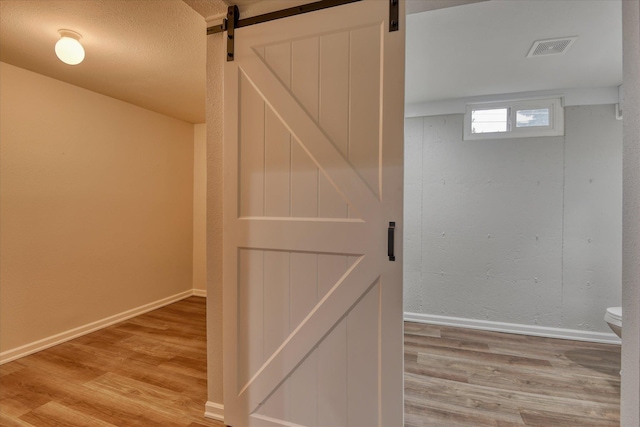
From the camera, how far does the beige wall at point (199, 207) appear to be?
4.29 m

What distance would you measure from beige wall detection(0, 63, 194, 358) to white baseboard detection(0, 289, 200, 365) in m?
0.04

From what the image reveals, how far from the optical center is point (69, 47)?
6.51 feet

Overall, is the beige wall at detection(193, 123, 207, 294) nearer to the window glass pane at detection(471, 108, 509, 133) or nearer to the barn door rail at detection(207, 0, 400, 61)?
the barn door rail at detection(207, 0, 400, 61)

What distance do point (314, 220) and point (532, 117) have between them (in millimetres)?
2840

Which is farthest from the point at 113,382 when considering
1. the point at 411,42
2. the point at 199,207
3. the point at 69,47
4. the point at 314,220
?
the point at 411,42

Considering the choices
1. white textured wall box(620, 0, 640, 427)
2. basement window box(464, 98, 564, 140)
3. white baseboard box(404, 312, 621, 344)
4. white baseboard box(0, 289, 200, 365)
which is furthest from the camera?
basement window box(464, 98, 564, 140)

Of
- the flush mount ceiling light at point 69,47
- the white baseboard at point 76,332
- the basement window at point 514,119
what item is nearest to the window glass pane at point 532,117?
the basement window at point 514,119

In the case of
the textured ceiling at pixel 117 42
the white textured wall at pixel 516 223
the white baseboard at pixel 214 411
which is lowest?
the white baseboard at pixel 214 411

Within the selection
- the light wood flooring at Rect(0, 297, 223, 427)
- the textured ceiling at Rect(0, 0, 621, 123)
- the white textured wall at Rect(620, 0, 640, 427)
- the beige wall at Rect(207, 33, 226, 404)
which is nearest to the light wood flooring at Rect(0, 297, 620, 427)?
the light wood flooring at Rect(0, 297, 223, 427)

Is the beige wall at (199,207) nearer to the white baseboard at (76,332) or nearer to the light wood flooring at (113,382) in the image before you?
the white baseboard at (76,332)

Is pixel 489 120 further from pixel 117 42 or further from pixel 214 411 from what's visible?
pixel 214 411

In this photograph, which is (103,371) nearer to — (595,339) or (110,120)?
(110,120)

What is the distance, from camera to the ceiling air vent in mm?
2059

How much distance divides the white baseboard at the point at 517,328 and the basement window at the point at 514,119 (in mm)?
1927
